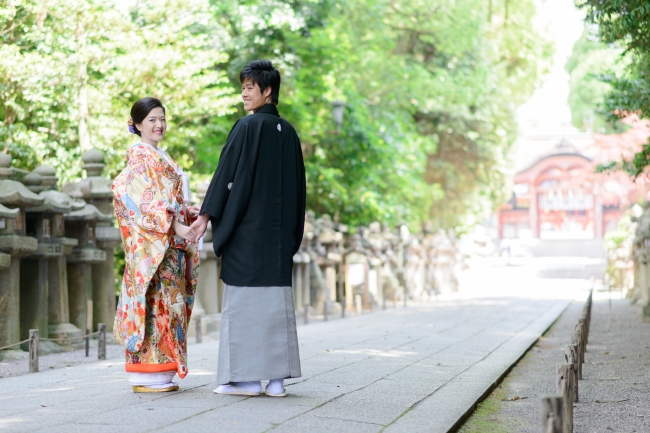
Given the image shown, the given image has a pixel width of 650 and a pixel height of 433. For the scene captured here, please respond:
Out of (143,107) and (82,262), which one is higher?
(143,107)

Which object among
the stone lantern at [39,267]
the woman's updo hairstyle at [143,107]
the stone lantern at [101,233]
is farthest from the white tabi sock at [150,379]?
the stone lantern at [101,233]

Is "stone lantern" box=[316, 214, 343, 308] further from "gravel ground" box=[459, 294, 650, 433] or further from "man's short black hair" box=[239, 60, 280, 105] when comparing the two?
"man's short black hair" box=[239, 60, 280, 105]

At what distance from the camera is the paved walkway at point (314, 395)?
4238 millimetres

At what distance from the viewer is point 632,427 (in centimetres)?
512

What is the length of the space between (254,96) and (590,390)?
343 cm

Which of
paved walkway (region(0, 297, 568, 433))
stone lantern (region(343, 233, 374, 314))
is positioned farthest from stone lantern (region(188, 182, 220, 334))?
stone lantern (region(343, 233, 374, 314))

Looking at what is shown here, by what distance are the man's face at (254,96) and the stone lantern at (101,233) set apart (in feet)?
17.4

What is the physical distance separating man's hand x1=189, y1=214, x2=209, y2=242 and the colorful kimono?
5.5 inches

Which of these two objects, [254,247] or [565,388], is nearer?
[565,388]

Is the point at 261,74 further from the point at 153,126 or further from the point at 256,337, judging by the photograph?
the point at 256,337

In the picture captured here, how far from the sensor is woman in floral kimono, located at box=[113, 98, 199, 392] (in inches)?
203

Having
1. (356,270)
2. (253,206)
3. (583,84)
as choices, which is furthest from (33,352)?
(583,84)

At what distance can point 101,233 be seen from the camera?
10305mm

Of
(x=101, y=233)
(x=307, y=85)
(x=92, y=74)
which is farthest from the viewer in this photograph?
(x=307, y=85)
